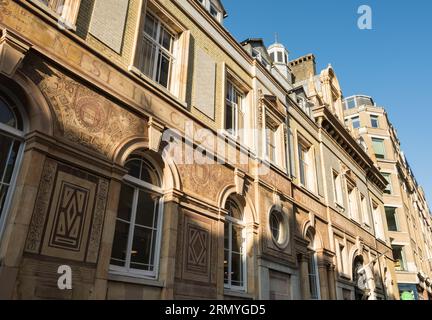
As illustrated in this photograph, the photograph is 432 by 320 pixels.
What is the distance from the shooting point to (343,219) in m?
17.0

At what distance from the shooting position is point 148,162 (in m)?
8.05

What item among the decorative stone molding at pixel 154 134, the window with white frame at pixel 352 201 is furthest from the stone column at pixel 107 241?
the window with white frame at pixel 352 201

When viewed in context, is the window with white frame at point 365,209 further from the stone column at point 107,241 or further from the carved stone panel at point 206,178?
the stone column at point 107,241

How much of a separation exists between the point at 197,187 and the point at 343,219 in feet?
35.0

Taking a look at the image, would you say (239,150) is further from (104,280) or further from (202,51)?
(104,280)

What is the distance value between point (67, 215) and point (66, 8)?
412 centimetres

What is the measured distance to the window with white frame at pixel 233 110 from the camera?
11.3m

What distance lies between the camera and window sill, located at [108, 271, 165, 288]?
632cm

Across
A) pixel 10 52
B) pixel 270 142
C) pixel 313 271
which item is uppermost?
pixel 270 142

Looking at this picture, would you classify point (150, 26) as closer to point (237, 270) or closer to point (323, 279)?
point (237, 270)

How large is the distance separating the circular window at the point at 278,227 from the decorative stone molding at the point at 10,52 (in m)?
8.37

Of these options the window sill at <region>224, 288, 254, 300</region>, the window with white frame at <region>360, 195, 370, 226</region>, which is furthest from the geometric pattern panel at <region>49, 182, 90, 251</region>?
the window with white frame at <region>360, 195, 370, 226</region>

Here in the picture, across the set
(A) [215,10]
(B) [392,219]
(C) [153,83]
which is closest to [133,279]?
(C) [153,83]

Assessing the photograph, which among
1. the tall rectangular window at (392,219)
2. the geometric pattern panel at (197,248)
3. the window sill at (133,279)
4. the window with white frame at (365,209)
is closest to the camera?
the window sill at (133,279)
